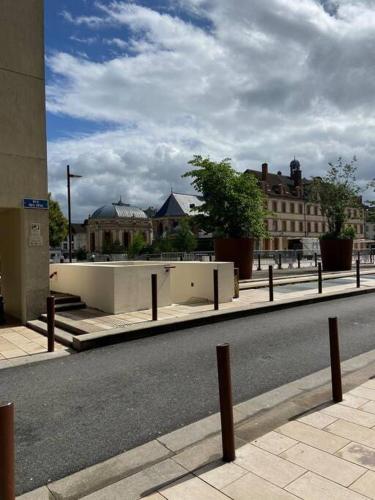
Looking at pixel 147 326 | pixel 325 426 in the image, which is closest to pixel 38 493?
pixel 325 426

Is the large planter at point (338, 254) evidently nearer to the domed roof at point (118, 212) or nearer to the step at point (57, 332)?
the step at point (57, 332)

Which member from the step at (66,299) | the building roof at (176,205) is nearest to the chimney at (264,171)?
the building roof at (176,205)

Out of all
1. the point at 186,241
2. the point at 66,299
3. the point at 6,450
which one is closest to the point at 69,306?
the point at 66,299

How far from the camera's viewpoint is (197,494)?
2846mm

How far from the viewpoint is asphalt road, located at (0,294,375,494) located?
3.74 meters

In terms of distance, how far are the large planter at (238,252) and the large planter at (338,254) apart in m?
7.50

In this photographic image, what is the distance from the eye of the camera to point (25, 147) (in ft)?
30.3

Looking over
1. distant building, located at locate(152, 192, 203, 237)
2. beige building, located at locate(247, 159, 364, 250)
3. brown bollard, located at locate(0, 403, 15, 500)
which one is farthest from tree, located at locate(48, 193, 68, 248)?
distant building, located at locate(152, 192, 203, 237)

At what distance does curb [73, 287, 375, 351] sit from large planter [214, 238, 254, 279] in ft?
16.4

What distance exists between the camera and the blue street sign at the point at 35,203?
30.1 feet

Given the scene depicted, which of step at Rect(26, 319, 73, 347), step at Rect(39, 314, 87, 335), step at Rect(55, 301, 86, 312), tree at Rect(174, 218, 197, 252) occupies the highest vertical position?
tree at Rect(174, 218, 197, 252)

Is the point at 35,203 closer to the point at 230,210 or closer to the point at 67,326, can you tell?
the point at 67,326

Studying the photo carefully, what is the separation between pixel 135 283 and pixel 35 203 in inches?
109

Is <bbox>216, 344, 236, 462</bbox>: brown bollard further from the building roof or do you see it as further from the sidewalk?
the building roof
